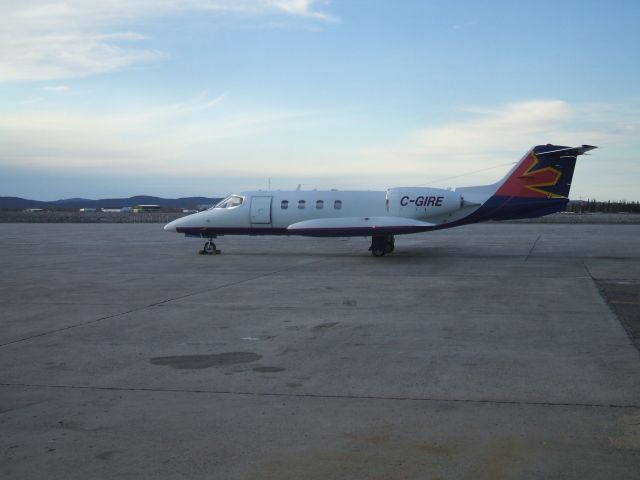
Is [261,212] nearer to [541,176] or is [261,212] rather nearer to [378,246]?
[378,246]

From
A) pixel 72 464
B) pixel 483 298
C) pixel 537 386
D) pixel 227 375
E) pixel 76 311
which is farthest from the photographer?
pixel 483 298

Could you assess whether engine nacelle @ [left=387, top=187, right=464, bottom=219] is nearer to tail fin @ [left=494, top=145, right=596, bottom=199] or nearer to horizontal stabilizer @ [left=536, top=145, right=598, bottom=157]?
tail fin @ [left=494, top=145, right=596, bottom=199]

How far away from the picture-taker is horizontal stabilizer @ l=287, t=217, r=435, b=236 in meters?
24.7

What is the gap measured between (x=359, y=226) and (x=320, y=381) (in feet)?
57.5

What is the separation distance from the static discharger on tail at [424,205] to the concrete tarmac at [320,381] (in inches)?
337

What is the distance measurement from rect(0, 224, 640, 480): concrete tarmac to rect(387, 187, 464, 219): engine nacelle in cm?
899

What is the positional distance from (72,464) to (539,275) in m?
16.0

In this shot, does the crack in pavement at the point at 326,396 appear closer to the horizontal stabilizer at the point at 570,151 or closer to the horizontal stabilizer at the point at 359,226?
the horizontal stabilizer at the point at 359,226

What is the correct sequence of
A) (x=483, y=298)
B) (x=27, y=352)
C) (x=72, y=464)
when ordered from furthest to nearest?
(x=483, y=298)
(x=27, y=352)
(x=72, y=464)

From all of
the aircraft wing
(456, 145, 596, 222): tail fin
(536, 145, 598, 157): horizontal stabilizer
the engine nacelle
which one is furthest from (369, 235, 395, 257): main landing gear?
(536, 145, 598, 157): horizontal stabilizer

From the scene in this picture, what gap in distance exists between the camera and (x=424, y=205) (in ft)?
83.9

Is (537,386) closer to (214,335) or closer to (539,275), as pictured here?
(214,335)

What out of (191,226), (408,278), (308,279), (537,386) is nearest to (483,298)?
(408,278)

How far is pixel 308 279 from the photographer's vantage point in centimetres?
1825
